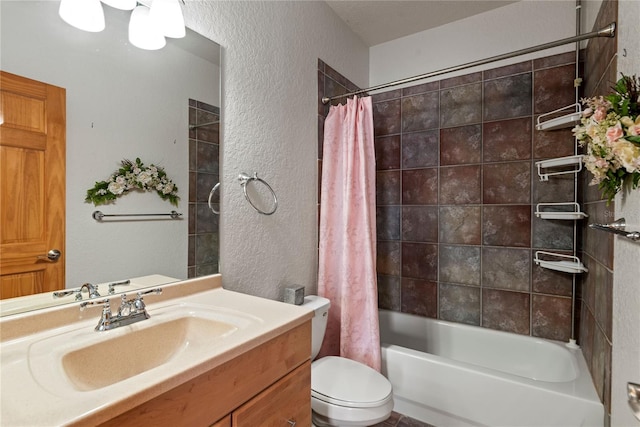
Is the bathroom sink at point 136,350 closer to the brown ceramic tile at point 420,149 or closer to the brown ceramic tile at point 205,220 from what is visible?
the brown ceramic tile at point 205,220

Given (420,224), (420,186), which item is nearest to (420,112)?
(420,186)

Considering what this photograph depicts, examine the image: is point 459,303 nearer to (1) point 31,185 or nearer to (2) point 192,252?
(2) point 192,252

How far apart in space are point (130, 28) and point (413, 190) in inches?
80.2

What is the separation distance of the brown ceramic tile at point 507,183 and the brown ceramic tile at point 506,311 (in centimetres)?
65

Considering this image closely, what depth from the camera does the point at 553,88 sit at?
201cm

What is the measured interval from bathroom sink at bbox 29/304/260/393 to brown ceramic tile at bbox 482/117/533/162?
6.62ft

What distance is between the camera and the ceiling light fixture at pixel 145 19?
101 cm

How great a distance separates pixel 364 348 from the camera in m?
1.87

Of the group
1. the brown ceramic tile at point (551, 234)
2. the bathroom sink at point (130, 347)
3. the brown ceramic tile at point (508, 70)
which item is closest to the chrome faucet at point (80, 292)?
the bathroom sink at point (130, 347)

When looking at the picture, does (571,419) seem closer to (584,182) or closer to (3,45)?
(584,182)

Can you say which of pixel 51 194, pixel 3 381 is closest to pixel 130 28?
pixel 51 194

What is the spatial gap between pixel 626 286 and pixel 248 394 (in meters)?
→ 1.28

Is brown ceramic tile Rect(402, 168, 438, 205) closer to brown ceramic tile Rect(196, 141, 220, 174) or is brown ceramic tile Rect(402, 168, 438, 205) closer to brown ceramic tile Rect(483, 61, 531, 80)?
brown ceramic tile Rect(483, 61, 531, 80)

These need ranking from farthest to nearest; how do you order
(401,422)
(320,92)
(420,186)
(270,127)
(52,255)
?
(420,186), (320,92), (401,422), (270,127), (52,255)
